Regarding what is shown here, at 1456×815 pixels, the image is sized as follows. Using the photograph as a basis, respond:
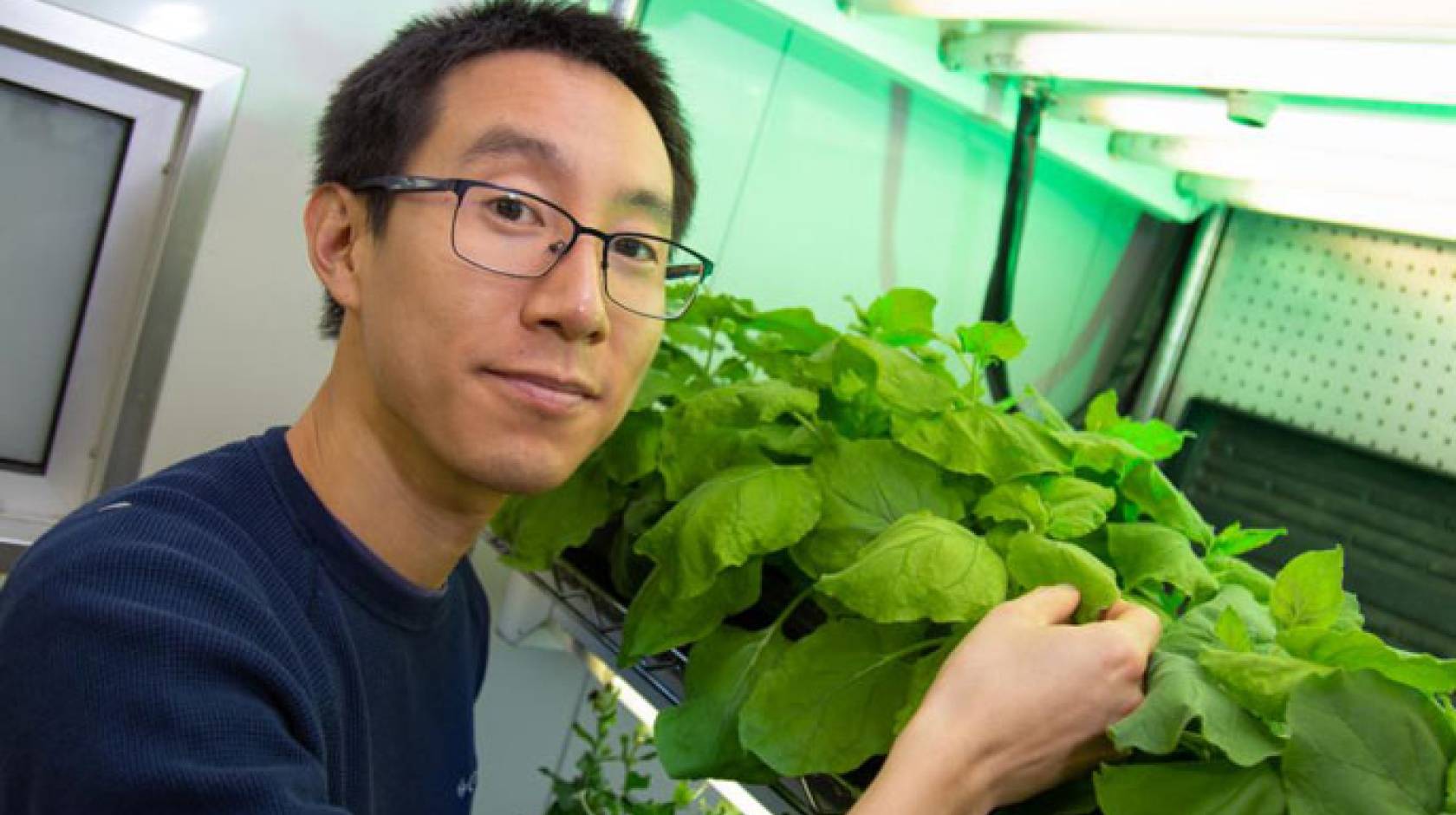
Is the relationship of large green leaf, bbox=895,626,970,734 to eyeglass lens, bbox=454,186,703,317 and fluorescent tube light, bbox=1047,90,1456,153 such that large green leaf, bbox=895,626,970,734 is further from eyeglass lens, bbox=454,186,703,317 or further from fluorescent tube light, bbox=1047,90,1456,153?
fluorescent tube light, bbox=1047,90,1456,153

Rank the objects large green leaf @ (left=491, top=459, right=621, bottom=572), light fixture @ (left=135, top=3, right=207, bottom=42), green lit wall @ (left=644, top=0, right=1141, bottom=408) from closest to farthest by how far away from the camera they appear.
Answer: large green leaf @ (left=491, top=459, right=621, bottom=572), light fixture @ (left=135, top=3, right=207, bottom=42), green lit wall @ (left=644, top=0, right=1141, bottom=408)

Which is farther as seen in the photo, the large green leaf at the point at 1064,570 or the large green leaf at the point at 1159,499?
the large green leaf at the point at 1159,499

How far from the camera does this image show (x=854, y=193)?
1317 millimetres

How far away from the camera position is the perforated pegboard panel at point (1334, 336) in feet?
3.64

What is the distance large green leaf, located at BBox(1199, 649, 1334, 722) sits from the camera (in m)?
0.45

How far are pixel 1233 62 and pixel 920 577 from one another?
1.90 feet

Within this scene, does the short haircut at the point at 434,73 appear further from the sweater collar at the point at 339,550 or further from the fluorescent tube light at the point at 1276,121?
the fluorescent tube light at the point at 1276,121

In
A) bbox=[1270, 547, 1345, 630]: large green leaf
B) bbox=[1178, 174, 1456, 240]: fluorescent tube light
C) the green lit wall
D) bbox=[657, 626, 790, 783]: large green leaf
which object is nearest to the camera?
bbox=[1270, 547, 1345, 630]: large green leaf

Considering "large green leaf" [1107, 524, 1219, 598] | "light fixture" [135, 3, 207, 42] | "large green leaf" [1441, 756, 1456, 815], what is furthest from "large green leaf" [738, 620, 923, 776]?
"light fixture" [135, 3, 207, 42]

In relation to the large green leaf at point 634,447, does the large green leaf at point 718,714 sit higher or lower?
lower

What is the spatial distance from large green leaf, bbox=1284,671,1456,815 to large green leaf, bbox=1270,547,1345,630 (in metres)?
0.08

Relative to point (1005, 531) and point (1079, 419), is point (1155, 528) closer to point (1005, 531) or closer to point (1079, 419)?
point (1005, 531)

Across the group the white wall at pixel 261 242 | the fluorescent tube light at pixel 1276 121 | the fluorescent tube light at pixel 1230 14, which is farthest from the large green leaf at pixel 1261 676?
the white wall at pixel 261 242

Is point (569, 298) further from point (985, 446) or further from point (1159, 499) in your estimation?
point (1159, 499)
